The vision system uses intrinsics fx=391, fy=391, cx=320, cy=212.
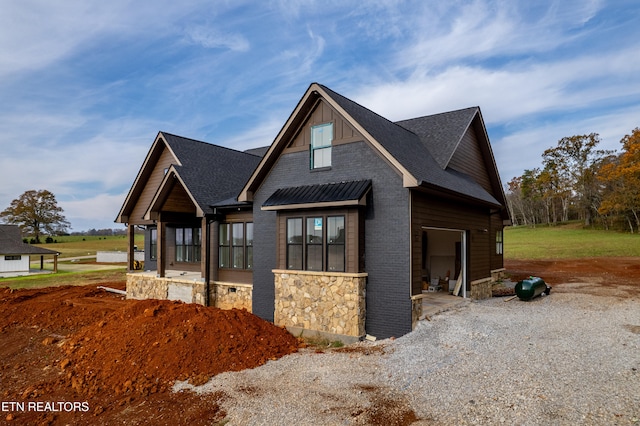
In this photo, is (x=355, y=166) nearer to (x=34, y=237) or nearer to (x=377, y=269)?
(x=377, y=269)

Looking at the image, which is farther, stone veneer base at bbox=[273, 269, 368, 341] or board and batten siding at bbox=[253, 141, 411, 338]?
stone veneer base at bbox=[273, 269, 368, 341]

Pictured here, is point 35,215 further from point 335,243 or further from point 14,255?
point 335,243

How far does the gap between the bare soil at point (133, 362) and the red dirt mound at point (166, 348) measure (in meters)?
0.02

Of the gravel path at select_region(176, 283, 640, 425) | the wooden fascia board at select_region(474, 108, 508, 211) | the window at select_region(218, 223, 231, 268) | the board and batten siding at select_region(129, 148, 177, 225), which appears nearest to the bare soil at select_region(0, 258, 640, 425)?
the gravel path at select_region(176, 283, 640, 425)

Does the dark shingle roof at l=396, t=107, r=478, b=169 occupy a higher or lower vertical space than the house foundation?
higher

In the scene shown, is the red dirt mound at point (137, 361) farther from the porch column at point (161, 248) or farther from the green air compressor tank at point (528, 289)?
the green air compressor tank at point (528, 289)

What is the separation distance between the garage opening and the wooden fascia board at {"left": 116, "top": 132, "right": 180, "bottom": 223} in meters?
12.1

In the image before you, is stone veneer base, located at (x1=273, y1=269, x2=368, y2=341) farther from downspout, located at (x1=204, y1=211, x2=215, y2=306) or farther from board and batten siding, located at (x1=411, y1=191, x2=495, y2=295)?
downspout, located at (x1=204, y1=211, x2=215, y2=306)

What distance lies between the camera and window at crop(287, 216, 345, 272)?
10820 millimetres

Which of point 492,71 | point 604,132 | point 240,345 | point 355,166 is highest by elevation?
point 604,132

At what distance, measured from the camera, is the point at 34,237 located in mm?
71062

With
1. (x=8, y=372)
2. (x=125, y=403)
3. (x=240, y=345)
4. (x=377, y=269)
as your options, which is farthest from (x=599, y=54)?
(x=8, y=372)

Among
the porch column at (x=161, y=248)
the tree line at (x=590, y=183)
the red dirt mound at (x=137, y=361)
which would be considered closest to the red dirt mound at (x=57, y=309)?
the red dirt mound at (x=137, y=361)

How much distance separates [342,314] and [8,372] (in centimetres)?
836
